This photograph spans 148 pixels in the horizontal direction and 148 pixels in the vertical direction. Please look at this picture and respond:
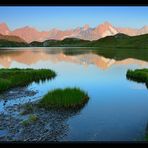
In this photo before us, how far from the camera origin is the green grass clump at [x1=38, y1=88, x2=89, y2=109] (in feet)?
47.7

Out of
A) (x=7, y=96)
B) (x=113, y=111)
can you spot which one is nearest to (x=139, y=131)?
(x=113, y=111)

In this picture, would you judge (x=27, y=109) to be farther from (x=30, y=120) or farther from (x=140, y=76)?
(x=140, y=76)

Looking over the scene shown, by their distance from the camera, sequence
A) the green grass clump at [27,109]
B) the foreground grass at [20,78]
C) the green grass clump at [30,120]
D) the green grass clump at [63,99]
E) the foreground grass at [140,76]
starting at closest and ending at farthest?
the green grass clump at [30,120]
the green grass clump at [27,109]
the green grass clump at [63,99]
the foreground grass at [20,78]
the foreground grass at [140,76]

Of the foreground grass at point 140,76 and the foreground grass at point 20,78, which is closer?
the foreground grass at point 20,78

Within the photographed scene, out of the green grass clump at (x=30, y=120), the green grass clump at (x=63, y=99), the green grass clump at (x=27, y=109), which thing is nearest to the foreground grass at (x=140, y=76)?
the green grass clump at (x=63, y=99)

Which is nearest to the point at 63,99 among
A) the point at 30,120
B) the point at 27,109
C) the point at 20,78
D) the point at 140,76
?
the point at 27,109

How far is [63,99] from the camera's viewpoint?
48.6 ft

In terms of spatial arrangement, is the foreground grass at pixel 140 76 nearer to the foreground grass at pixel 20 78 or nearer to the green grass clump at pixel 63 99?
the foreground grass at pixel 20 78

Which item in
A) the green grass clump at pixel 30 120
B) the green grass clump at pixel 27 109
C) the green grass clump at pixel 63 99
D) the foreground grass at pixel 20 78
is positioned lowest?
the foreground grass at pixel 20 78

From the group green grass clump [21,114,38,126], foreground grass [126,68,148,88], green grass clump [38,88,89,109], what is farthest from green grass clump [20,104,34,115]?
foreground grass [126,68,148,88]

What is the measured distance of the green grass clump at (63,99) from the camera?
1455 centimetres

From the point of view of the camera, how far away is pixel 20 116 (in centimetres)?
1311

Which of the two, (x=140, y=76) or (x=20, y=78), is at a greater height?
(x=140, y=76)
